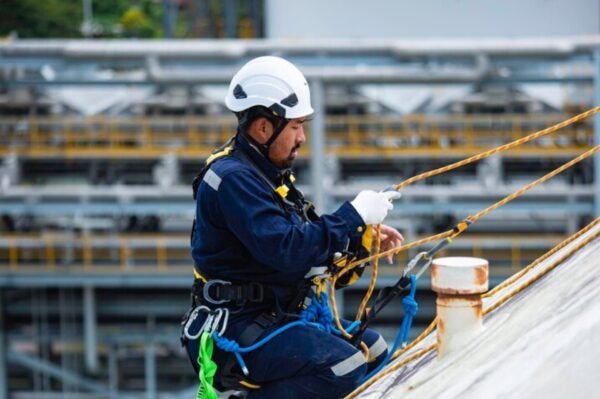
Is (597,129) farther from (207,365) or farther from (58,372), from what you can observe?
(207,365)

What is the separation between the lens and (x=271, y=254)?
258 cm

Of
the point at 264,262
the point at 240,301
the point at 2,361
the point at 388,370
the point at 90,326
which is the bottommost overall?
the point at 2,361

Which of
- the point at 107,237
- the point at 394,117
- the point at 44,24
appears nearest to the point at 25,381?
the point at 107,237

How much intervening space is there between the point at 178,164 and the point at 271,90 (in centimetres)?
891

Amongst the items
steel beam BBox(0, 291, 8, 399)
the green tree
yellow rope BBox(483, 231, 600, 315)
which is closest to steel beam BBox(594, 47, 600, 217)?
steel beam BBox(0, 291, 8, 399)

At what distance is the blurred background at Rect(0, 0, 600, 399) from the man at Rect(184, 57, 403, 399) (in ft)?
25.2

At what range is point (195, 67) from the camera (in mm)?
11000

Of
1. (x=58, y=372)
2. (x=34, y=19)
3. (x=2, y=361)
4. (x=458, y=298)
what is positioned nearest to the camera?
(x=458, y=298)

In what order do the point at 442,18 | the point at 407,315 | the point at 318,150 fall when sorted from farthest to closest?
the point at 442,18
the point at 318,150
the point at 407,315

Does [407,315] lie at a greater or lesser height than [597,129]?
lesser

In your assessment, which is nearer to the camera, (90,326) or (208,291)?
(208,291)

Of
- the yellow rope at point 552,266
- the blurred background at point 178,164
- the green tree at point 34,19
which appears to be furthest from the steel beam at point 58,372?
the green tree at point 34,19

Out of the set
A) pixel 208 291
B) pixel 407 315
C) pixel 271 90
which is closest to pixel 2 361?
pixel 208 291

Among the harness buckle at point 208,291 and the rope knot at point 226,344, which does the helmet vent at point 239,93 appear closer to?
the harness buckle at point 208,291
